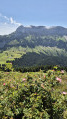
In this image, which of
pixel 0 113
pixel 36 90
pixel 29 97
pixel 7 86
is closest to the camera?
pixel 0 113

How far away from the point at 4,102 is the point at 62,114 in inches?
177

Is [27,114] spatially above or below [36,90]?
below

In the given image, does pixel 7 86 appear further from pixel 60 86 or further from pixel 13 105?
pixel 60 86

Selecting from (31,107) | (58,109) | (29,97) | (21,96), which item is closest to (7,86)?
(21,96)

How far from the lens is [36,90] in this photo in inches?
314

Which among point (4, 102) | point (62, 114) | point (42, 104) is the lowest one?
point (62, 114)

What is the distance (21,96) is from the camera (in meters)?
7.54

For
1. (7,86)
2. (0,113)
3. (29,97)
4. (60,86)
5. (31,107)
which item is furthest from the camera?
(60,86)

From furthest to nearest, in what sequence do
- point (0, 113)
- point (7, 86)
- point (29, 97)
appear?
point (7, 86) → point (29, 97) → point (0, 113)

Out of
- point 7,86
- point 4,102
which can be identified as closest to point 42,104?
point 4,102

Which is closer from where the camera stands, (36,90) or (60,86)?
(36,90)

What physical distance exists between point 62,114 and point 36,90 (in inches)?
104

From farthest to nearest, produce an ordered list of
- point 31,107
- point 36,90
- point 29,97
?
point 36,90, point 29,97, point 31,107

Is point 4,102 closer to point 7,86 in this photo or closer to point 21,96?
point 21,96
